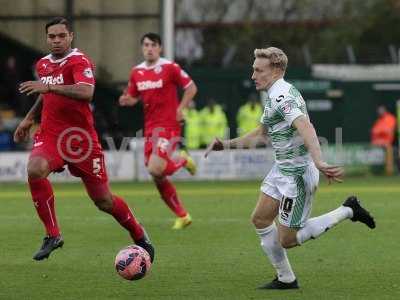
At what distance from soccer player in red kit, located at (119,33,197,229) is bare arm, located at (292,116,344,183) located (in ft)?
19.4

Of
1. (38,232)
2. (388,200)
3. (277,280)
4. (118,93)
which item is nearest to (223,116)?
→ (118,93)

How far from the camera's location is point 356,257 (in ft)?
39.2

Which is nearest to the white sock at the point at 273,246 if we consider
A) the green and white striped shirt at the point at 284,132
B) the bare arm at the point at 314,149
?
the green and white striped shirt at the point at 284,132

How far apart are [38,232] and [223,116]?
17077 millimetres

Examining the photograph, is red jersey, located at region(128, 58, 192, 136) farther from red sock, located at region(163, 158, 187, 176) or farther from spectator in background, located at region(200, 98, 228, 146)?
spectator in background, located at region(200, 98, 228, 146)

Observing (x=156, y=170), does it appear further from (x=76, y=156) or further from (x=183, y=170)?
(x=183, y=170)

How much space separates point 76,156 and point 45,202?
504mm

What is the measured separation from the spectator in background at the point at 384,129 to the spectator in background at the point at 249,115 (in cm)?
307

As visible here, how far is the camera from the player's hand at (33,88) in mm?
9938

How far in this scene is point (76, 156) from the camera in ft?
35.3

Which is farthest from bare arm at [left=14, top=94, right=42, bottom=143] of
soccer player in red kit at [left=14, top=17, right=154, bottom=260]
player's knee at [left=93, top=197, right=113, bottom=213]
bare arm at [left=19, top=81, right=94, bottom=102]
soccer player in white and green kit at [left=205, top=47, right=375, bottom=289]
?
soccer player in white and green kit at [left=205, top=47, right=375, bottom=289]

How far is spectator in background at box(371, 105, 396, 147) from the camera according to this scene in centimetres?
3097

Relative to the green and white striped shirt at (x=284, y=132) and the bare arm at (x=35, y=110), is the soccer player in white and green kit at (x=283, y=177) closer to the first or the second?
the green and white striped shirt at (x=284, y=132)

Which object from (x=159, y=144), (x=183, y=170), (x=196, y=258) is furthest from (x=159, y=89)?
(x=183, y=170)
